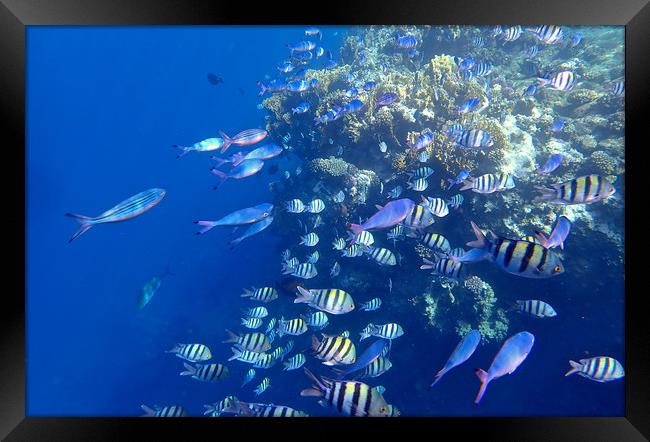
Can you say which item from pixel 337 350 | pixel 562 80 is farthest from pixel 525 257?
pixel 562 80

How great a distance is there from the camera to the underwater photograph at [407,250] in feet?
13.3

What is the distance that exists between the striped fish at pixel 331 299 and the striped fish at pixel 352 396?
43.1 inches

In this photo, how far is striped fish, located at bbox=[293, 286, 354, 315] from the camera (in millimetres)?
3936

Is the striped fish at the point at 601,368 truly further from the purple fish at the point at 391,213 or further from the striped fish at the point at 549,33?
the striped fish at the point at 549,33

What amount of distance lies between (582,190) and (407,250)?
205 inches

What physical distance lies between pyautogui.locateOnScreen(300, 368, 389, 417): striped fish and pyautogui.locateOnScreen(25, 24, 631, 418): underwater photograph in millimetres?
17

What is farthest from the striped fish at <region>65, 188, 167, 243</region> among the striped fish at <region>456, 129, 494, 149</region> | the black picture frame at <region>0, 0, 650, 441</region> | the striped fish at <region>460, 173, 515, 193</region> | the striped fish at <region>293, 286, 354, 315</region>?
the striped fish at <region>456, 129, 494, 149</region>

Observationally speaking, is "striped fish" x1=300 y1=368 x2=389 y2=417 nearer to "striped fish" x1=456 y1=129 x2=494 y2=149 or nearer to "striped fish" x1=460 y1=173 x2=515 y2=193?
"striped fish" x1=460 y1=173 x2=515 y2=193
